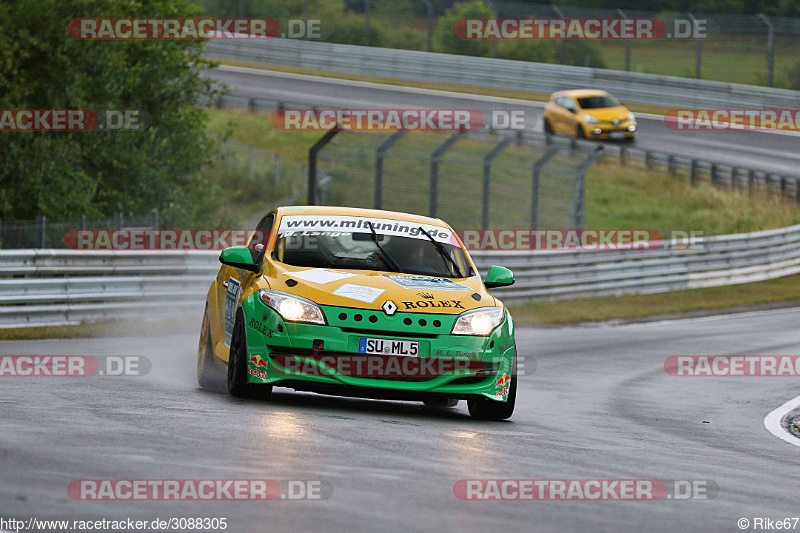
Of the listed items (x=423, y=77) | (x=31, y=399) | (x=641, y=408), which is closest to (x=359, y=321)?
(x=31, y=399)

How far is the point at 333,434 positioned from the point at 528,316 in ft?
50.7

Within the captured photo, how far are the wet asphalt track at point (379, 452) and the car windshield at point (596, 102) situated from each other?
93.4ft

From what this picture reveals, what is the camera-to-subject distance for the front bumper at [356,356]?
894 cm

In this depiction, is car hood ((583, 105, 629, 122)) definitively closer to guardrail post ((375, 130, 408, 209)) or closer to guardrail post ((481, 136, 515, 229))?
guardrail post ((481, 136, 515, 229))

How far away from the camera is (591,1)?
66938 millimetres

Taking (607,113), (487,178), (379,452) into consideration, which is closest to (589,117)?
(607,113)

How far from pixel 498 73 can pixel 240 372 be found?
41.0 metres

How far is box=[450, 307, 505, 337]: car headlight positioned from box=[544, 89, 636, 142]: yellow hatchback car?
31369mm

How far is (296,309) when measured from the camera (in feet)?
29.7
